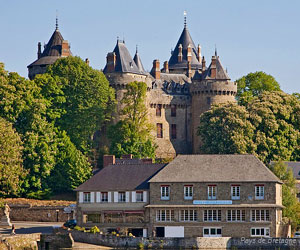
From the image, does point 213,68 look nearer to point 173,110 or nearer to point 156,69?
point 173,110

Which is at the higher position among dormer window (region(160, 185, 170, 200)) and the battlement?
the battlement

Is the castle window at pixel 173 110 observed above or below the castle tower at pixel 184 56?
below

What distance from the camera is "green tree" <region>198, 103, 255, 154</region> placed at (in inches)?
4574

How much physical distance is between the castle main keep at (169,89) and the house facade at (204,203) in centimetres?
3880

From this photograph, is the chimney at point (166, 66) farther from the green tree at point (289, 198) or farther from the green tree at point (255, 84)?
the green tree at point (289, 198)

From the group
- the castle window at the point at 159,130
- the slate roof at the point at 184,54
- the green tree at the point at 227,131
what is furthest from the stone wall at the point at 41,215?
the slate roof at the point at 184,54

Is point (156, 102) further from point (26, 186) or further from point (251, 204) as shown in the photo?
point (251, 204)

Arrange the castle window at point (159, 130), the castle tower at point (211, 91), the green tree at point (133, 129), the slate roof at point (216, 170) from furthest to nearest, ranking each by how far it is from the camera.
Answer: the castle tower at point (211, 91), the castle window at point (159, 130), the green tree at point (133, 129), the slate roof at point (216, 170)

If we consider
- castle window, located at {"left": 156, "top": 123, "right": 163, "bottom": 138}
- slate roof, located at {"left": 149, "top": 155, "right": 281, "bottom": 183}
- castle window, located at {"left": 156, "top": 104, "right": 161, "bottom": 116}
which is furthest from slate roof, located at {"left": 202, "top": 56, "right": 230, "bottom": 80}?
slate roof, located at {"left": 149, "top": 155, "right": 281, "bottom": 183}

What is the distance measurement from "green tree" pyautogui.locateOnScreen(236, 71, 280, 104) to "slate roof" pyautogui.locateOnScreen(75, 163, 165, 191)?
46204 millimetres

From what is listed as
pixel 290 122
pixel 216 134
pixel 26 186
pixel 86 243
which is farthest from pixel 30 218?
pixel 290 122

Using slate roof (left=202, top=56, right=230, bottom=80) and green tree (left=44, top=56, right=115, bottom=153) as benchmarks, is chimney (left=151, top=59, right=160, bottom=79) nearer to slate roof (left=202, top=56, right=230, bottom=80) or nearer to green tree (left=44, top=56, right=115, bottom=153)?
slate roof (left=202, top=56, right=230, bottom=80)

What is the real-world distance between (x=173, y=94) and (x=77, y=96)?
20.5 m

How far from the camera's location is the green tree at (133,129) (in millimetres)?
119062
